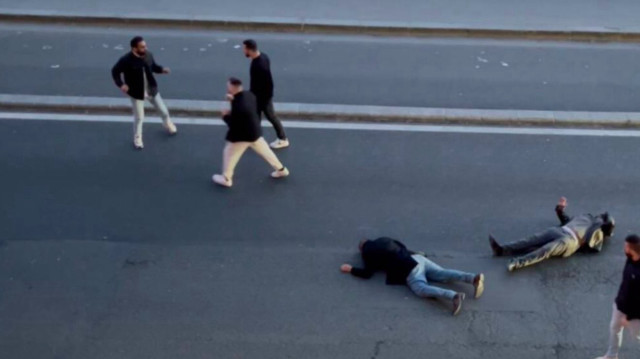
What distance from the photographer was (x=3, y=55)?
1438cm

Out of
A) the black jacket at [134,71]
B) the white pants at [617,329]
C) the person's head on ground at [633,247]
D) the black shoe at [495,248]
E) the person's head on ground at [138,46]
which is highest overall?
the person's head on ground at [633,247]

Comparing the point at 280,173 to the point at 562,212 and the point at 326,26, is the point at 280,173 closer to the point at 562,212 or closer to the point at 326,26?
the point at 562,212

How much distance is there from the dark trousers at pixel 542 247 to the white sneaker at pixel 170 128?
476 cm

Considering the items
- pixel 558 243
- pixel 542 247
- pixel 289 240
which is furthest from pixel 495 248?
pixel 289 240

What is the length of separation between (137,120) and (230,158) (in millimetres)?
1592

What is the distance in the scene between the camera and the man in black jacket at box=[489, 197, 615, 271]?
948 cm

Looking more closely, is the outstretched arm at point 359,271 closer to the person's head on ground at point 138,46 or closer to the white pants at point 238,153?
the white pants at point 238,153

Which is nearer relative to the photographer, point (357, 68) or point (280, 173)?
point (280, 173)

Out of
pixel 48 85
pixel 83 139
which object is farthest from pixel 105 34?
pixel 83 139

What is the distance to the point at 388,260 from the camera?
9.33m

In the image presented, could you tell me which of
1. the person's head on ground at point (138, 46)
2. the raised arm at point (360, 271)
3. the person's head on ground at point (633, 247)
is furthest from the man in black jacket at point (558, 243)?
the person's head on ground at point (138, 46)

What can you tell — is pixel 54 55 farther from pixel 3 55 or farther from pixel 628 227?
pixel 628 227

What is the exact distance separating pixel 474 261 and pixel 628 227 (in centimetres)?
187

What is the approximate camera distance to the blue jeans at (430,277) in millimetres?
8945
